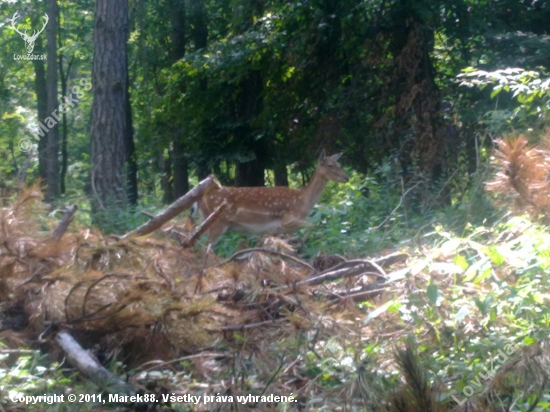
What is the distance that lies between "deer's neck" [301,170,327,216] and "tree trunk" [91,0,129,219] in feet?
12.4

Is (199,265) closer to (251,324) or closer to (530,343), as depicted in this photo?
(251,324)

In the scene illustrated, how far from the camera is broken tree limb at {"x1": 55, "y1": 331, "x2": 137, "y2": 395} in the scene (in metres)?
4.68

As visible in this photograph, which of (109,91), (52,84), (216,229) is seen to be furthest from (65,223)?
(52,84)

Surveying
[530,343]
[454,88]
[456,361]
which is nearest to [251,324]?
[456,361]

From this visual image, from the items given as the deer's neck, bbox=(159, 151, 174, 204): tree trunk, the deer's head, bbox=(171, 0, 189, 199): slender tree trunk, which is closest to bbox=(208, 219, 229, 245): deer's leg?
the deer's neck

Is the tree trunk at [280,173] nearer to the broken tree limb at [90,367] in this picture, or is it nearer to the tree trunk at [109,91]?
the tree trunk at [109,91]

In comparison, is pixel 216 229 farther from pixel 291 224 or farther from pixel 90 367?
pixel 90 367

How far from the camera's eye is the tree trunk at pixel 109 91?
1400cm

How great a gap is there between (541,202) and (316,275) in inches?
76.1

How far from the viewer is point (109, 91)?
14.2 metres

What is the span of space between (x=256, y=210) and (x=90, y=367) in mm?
6649

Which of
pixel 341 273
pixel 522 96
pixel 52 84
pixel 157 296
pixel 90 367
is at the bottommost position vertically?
pixel 90 367

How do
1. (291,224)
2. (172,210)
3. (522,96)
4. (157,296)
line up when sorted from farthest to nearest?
(291,224) → (522,96) → (172,210) → (157,296)

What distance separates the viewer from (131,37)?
2434 cm
